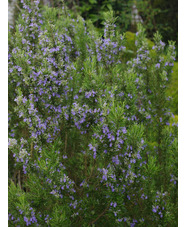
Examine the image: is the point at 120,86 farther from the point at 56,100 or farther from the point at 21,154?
the point at 21,154

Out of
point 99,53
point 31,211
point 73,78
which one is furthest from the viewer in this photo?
point 99,53

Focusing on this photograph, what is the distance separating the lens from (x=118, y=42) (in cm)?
274

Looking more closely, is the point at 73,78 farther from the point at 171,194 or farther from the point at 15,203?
the point at 171,194

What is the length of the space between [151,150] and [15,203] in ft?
5.16

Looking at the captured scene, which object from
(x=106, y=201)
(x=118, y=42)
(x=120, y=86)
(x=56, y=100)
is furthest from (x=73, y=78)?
(x=106, y=201)

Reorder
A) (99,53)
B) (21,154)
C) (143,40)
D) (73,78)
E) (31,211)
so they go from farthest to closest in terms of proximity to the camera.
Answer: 1. (143,40)
2. (99,53)
3. (73,78)
4. (21,154)
5. (31,211)

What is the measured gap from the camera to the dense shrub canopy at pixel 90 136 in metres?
2.02

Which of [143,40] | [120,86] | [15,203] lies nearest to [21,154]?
[15,203]

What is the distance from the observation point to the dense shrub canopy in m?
2.02

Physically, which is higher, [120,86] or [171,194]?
[120,86]

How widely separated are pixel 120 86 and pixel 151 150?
1017mm

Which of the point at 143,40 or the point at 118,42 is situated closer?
the point at 118,42

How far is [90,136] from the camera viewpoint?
2348mm

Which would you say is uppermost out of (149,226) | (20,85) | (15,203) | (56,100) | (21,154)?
(20,85)
